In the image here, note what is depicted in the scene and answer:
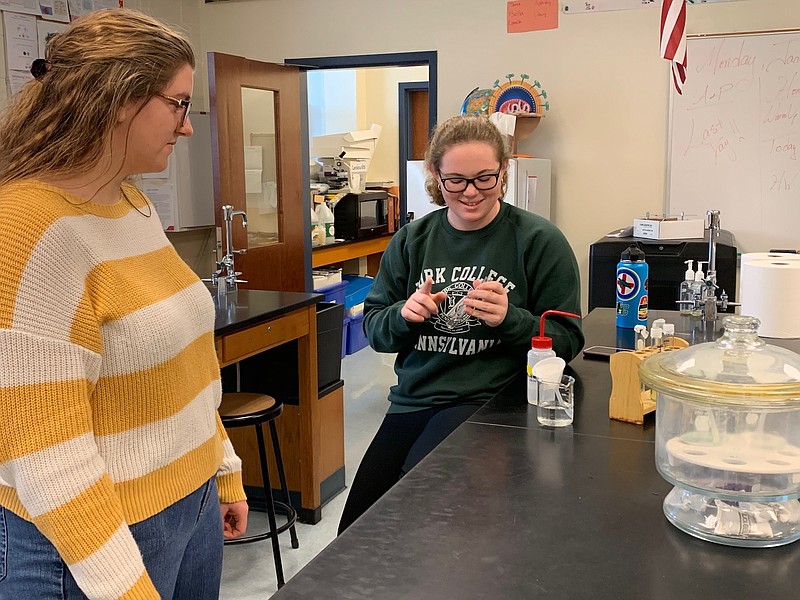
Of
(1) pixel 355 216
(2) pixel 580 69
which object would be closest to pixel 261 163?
(1) pixel 355 216

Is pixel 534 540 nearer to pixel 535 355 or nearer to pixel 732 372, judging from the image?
pixel 732 372

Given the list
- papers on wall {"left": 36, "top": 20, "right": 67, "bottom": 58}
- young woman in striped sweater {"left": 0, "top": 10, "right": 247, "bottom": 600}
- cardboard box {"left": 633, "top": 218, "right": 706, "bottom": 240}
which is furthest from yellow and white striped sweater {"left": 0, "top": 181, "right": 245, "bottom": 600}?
papers on wall {"left": 36, "top": 20, "right": 67, "bottom": 58}

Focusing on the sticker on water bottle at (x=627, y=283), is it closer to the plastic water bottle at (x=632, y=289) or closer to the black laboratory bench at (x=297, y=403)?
the plastic water bottle at (x=632, y=289)

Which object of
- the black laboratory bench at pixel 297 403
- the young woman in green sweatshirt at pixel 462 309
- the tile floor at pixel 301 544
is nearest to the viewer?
the young woman in green sweatshirt at pixel 462 309

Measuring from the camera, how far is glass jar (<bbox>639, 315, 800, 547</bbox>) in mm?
1142

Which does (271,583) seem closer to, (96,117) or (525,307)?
(525,307)

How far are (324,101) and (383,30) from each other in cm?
254

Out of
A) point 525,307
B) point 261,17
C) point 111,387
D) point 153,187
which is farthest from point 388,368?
point 111,387

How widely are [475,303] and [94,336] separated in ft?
2.99

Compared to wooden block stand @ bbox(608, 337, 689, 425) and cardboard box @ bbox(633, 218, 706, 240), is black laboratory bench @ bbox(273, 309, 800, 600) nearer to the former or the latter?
wooden block stand @ bbox(608, 337, 689, 425)

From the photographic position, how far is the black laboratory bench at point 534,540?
102 cm

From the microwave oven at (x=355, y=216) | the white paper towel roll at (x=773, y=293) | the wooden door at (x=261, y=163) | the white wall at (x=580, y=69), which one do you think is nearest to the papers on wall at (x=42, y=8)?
the white wall at (x=580, y=69)

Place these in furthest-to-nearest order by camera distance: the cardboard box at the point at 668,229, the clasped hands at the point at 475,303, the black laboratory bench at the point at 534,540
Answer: the cardboard box at the point at 668,229, the clasped hands at the point at 475,303, the black laboratory bench at the point at 534,540

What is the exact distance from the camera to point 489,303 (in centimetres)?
185
